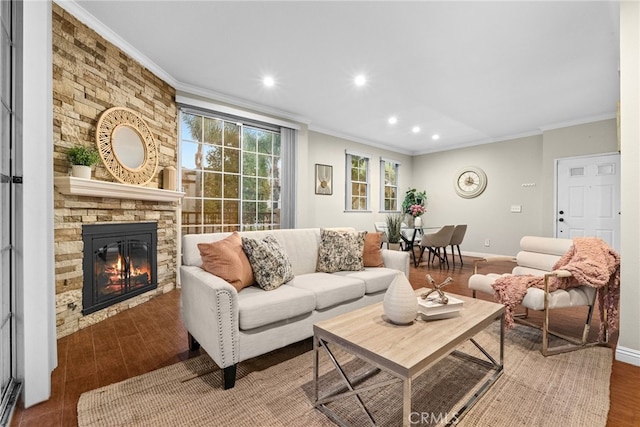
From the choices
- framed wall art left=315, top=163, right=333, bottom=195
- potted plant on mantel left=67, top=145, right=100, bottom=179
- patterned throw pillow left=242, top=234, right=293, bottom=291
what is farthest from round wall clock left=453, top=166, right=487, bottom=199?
potted plant on mantel left=67, top=145, right=100, bottom=179

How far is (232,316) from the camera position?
1.65 metres

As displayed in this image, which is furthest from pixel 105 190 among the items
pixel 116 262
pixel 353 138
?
pixel 353 138

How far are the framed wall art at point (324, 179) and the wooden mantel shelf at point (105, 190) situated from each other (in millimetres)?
2812

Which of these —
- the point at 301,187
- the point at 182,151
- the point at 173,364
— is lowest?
the point at 173,364

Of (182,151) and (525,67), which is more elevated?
(525,67)

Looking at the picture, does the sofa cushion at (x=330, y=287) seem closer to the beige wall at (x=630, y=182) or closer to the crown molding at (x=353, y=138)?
the beige wall at (x=630, y=182)

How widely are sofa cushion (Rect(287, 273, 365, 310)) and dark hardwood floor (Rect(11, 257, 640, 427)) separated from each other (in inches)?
35.7

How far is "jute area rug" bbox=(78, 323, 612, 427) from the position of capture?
4.63 feet

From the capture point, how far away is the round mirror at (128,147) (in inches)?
114

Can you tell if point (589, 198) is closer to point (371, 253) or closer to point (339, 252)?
point (371, 253)

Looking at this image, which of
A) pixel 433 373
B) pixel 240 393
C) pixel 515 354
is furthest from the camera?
pixel 515 354

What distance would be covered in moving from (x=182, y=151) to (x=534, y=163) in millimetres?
6220

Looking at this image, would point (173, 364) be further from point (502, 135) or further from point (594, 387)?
point (502, 135)

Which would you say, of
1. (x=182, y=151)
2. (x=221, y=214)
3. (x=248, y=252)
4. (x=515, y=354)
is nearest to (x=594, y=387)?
(x=515, y=354)
